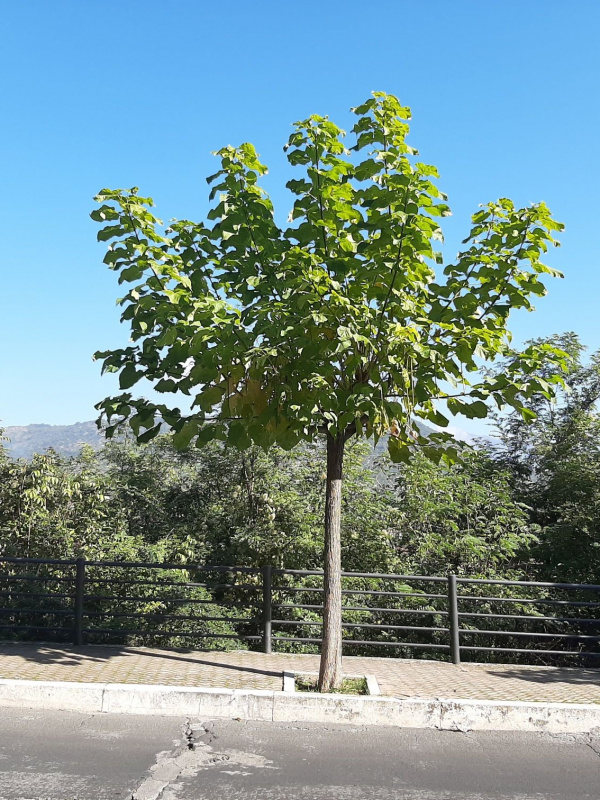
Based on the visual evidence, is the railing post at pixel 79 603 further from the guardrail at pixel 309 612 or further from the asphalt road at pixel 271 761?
the asphalt road at pixel 271 761

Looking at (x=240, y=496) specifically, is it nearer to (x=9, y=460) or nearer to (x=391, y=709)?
(x=9, y=460)

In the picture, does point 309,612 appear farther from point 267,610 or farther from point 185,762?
point 185,762

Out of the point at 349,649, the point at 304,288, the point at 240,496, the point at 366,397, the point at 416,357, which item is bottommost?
the point at 349,649

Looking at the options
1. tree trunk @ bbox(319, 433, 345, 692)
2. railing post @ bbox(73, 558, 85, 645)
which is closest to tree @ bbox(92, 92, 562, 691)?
tree trunk @ bbox(319, 433, 345, 692)

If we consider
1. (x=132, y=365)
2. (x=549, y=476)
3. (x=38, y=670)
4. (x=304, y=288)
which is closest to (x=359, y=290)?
(x=304, y=288)

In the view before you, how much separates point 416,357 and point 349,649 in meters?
5.64

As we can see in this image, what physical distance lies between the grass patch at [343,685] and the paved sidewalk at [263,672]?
217 mm

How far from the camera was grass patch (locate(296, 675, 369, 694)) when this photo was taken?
A: 7.55 meters

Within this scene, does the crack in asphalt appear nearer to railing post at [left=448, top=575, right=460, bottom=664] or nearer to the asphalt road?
the asphalt road

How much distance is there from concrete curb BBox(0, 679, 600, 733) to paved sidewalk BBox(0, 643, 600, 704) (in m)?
0.33

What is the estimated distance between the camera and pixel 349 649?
10.9 meters

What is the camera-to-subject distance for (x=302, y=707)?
281 inches

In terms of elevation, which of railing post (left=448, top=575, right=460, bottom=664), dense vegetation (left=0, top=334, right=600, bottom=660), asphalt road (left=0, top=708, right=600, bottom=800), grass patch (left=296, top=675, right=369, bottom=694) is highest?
dense vegetation (left=0, top=334, right=600, bottom=660)

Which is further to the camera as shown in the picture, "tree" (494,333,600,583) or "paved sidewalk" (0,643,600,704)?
"tree" (494,333,600,583)
